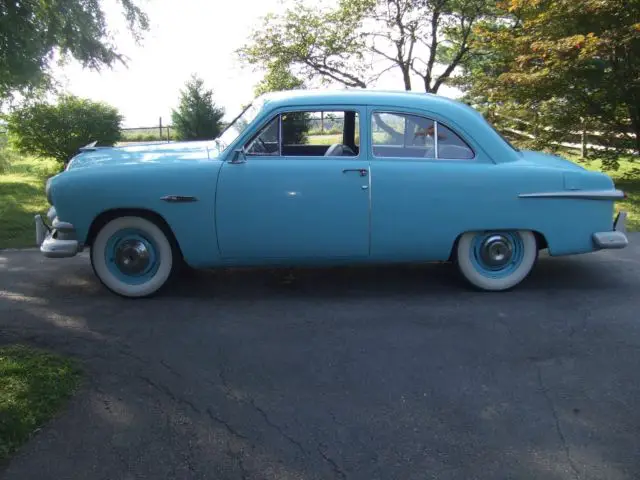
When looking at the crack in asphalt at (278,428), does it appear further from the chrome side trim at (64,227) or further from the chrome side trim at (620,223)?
the chrome side trim at (620,223)

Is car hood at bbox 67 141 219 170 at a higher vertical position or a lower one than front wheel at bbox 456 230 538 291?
higher

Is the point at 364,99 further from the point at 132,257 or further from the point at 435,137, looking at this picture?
the point at 132,257

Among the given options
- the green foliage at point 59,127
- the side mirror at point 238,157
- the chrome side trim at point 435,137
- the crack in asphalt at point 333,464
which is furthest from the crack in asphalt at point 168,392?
the green foliage at point 59,127

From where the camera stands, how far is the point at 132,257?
5.27 meters

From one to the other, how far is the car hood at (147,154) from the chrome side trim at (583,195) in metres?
2.72

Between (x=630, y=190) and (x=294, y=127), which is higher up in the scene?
(x=294, y=127)

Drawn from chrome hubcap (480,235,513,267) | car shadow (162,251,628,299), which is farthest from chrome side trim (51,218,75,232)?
chrome hubcap (480,235,513,267)

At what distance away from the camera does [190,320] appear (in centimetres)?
475

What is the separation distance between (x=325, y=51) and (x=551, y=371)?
1278cm

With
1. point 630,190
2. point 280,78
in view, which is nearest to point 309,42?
point 280,78

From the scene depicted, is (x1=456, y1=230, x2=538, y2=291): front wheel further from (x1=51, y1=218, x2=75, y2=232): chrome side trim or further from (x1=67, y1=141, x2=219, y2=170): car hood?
(x1=51, y1=218, x2=75, y2=232): chrome side trim

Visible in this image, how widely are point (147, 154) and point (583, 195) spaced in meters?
3.78

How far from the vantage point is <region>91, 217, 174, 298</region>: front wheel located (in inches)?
206

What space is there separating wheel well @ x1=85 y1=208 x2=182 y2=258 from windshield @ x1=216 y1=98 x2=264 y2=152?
2.65ft
